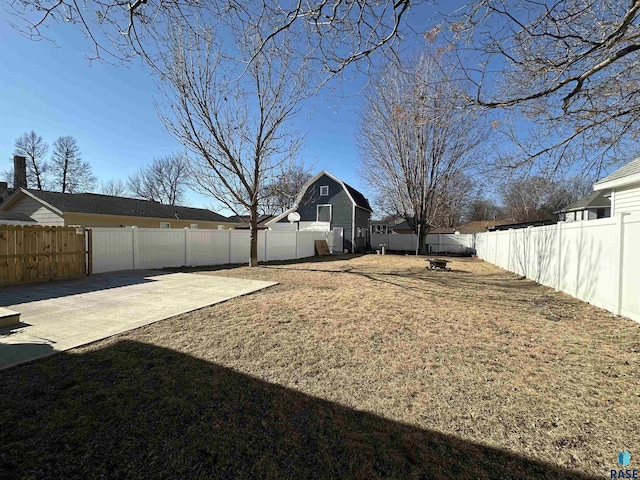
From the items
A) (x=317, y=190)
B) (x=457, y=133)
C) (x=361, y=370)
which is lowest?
(x=361, y=370)

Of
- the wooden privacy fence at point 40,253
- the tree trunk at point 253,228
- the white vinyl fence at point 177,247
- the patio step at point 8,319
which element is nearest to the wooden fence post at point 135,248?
the white vinyl fence at point 177,247

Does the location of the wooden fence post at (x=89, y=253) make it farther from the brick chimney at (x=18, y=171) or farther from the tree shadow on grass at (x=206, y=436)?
the brick chimney at (x=18, y=171)

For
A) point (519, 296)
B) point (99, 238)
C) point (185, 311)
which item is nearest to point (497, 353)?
point (519, 296)

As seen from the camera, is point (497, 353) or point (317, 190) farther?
point (317, 190)

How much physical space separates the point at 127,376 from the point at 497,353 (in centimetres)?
411

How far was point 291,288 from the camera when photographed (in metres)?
7.42

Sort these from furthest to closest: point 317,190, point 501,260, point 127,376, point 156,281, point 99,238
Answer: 1. point 317,190
2. point 501,260
3. point 99,238
4. point 156,281
5. point 127,376

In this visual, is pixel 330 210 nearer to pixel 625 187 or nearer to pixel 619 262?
pixel 625 187

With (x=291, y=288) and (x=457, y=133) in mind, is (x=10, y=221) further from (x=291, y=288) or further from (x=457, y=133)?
(x=457, y=133)

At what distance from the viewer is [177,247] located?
11.9m

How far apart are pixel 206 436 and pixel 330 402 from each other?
1004 millimetres

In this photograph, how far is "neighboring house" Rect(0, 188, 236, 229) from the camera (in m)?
16.3

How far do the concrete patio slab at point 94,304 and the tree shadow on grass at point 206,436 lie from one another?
0.98m

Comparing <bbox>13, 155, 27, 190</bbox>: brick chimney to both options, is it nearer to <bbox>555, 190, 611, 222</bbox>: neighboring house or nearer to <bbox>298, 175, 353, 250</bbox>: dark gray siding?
<bbox>298, 175, 353, 250</bbox>: dark gray siding
